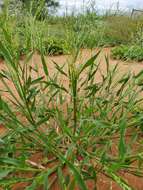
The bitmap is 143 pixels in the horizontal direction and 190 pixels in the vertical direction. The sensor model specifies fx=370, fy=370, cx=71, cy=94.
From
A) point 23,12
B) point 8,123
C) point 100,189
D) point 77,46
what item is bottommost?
point 100,189

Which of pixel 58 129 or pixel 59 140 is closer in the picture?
pixel 59 140

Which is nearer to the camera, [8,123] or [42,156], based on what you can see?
[8,123]

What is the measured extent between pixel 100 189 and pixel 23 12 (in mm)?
822

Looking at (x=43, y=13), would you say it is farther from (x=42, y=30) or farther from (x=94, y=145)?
(x=94, y=145)

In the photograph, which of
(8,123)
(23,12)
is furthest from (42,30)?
(8,123)

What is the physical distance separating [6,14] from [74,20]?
30 cm

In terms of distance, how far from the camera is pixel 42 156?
1.70 metres

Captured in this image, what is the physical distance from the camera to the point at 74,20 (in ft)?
4.93

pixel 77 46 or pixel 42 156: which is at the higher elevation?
pixel 77 46

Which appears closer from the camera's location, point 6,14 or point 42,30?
point 6,14

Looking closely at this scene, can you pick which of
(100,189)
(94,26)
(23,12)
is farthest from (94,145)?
(23,12)

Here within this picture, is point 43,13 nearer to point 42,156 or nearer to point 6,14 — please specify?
point 6,14

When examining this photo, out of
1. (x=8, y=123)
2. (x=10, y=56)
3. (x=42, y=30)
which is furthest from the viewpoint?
(x=42, y=30)

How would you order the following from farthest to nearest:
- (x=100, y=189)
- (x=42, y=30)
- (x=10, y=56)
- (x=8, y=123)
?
(x=42, y=30)
(x=100, y=189)
(x=8, y=123)
(x=10, y=56)
